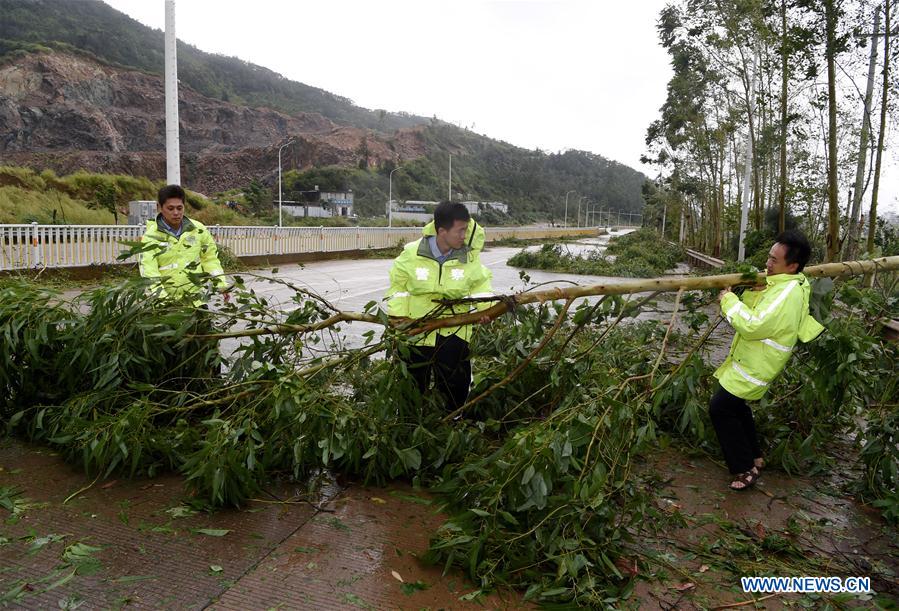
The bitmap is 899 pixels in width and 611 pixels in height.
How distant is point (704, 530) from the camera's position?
3.48m

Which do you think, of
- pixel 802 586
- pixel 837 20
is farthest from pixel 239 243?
pixel 802 586

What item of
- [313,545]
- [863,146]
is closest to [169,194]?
[313,545]

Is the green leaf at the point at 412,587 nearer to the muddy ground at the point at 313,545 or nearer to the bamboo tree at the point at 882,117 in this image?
the muddy ground at the point at 313,545

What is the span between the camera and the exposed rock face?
238ft

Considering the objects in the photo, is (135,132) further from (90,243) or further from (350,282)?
(350,282)

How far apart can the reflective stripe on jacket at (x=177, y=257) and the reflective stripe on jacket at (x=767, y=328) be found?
3.35 metres

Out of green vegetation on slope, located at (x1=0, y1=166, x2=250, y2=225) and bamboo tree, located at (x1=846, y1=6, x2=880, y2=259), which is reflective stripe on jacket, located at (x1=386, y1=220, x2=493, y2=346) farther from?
green vegetation on slope, located at (x1=0, y1=166, x2=250, y2=225)

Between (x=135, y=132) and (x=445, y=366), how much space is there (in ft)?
307

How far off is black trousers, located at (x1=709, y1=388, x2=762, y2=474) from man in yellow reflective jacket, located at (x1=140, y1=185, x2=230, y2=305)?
3380 mm

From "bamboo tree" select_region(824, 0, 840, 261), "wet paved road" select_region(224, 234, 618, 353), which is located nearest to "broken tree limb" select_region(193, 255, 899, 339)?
"wet paved road" select_region(224, 234, 618, 353)

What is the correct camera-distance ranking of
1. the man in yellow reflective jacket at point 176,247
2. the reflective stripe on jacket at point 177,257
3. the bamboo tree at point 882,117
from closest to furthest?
1. the reflective stripe on jacket at point 177,257
2. the man in yellow reflective jacket at point 176,247
3. the bamboo tree at point 882,117

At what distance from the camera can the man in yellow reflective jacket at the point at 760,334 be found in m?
3.57

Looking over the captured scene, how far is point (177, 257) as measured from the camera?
472 cm

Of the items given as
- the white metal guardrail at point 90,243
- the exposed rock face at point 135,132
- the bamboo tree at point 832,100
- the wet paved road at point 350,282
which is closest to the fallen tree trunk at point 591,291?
the wet paved road at point 350,282
